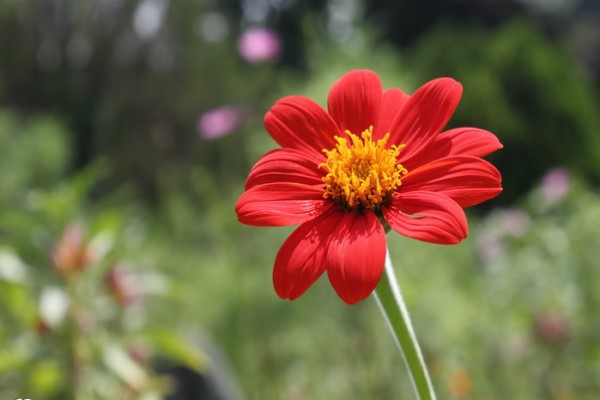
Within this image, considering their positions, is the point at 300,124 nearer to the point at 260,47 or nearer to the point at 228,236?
the point at 260,47

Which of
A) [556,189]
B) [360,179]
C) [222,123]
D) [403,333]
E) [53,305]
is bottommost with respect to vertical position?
[403,333]

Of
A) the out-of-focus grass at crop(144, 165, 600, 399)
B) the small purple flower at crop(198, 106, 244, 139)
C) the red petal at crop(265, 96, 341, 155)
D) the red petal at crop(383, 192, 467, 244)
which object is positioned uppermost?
the small purple flower at crop(198, 106, 244, 139)

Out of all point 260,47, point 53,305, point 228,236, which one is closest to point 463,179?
point 53,305

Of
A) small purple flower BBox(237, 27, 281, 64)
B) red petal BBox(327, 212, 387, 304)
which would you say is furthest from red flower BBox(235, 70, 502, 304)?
small purple flower BBox(237, 27, 281, 64)

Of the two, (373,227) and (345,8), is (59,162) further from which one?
(373,227)

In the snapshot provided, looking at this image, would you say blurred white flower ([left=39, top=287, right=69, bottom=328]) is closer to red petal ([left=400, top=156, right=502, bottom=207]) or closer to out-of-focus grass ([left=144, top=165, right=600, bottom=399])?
out-of-focus grass ([left=144, top=165, right=600, bottom=399])
